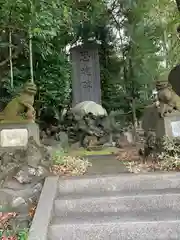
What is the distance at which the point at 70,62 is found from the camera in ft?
42.2

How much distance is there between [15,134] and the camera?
23.4 ft

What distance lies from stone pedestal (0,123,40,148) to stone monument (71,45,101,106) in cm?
548

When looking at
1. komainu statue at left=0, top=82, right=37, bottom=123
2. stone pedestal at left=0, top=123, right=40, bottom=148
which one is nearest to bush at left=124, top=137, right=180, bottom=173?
stone pedestal at left=0, top=123, right=40, bottom=148

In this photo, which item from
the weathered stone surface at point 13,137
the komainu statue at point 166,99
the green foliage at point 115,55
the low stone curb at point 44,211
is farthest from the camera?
the green foliage at point 115,55

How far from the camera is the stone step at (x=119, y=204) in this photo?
3820mm

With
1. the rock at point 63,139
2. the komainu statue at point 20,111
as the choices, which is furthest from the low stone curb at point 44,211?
the rock at point 63,139

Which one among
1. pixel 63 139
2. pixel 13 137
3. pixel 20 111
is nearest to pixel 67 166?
pixel 13 137

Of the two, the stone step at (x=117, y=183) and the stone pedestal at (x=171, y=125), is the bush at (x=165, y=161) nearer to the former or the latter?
the stone step at (x=117, y=183)

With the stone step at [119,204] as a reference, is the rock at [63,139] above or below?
above

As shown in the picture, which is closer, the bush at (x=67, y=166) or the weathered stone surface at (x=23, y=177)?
the weathered stone surface at (x=23, y=177)

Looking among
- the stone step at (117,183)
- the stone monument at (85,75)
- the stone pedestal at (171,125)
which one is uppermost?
the stone monument at (85,75)

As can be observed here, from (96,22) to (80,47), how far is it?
56.1 inches

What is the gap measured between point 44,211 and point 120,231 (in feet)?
2.64

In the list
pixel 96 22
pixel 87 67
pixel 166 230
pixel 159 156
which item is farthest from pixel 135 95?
pixel 166 230
